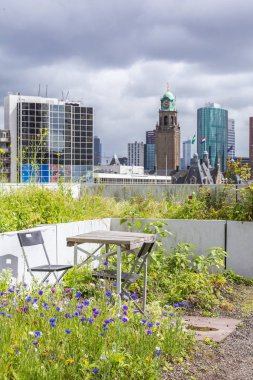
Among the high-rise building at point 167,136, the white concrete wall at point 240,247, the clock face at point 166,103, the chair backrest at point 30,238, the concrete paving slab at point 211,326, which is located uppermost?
the clock face at point 166,103

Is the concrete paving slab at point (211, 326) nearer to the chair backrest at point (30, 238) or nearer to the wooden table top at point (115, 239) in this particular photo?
the wooden table top at point (115, 239)

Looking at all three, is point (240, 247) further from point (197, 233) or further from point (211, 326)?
point (211, 326)

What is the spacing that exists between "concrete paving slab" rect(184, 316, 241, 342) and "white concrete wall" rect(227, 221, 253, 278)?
2356 millimetres

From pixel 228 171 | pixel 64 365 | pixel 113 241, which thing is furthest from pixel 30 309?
pixel 228 171

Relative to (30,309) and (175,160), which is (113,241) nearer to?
(30,309)

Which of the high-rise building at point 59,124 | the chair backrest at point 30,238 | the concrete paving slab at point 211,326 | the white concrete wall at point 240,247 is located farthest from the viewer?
the high-rise building at point 59,124

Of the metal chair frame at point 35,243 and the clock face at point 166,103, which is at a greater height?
the clock face at point 166,103

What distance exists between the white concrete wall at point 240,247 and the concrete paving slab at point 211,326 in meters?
2.36

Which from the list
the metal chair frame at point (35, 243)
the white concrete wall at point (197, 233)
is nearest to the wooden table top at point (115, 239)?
the metal chair frame at point (35, 243)

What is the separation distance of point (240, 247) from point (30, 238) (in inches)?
134

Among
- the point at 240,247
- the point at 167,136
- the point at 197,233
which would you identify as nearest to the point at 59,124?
the point at 167,136

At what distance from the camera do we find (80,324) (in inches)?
140

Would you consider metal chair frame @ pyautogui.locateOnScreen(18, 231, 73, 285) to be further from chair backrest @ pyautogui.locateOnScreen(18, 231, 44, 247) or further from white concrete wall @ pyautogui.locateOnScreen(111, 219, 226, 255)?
white concrete wall @ pyautogui.locateOnScreen(111, 219, 226, 255)

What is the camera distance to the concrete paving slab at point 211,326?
16.0 ft
